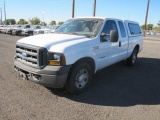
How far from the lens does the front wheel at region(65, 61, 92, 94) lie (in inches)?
180

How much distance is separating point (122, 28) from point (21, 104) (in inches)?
172

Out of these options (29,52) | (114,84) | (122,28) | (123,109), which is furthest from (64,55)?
(122,28)

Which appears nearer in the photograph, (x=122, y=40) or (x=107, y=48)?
(x=107, y=48)

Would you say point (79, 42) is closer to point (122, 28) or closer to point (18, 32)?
point (122, 28)

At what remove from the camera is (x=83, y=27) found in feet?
18.8

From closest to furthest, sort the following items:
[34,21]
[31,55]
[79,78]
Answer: [31,55] → [79,78] → [34,21]

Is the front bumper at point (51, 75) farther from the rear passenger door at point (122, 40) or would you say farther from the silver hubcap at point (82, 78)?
the rear passenger door at point (122, 40)

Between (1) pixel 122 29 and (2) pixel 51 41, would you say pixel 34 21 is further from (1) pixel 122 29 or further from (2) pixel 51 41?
(2) pixel 51 41

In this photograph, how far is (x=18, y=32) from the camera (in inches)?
1056

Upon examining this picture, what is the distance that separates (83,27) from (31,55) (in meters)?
1.94

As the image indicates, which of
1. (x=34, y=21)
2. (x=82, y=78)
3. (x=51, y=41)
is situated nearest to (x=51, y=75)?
(x=51, y=41)

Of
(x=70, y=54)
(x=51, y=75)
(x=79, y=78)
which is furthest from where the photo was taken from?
(x=79, y=78)

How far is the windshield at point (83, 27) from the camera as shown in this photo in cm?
546

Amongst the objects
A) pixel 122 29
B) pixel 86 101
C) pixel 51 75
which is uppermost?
pixel 122 29
